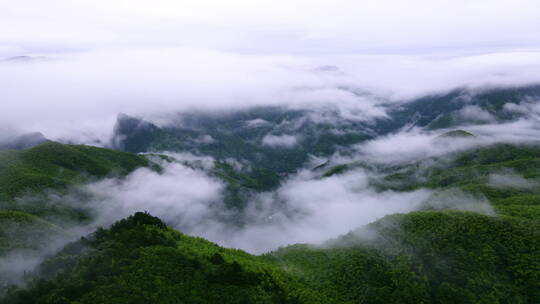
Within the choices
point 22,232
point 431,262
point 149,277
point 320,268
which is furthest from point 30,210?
point 431,262

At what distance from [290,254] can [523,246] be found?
55.5 meters

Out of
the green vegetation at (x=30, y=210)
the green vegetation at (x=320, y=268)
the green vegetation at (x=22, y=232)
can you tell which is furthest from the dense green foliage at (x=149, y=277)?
the green vegetation at (x=30, y=210)

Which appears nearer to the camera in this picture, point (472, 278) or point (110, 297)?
point (110, 297)

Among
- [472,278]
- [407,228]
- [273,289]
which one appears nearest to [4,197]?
[273,289]

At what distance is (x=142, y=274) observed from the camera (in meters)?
58.1

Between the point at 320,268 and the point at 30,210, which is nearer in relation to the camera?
the point at 320,268

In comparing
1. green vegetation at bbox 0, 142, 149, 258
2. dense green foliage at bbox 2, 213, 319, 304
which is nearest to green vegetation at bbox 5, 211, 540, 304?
dense green foliage at bbox 2, 213, 319, 304

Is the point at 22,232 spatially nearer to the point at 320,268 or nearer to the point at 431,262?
the point at 320,268

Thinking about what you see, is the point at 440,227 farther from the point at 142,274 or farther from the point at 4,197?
the point at 4,197

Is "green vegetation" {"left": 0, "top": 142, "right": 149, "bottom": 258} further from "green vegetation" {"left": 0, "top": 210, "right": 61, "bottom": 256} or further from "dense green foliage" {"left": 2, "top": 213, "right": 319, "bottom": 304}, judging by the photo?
"dense green foliage" {"left": 2, "top": 213, "right": 319, "bottom": 304}

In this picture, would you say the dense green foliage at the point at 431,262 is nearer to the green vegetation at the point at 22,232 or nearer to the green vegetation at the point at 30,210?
the green vegetation at the point at 22,232

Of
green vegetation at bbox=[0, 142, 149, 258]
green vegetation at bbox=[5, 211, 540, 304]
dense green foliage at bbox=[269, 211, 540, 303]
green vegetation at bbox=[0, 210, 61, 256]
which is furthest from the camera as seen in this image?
green vegetation at bbox=[0, 142, 149, 258]

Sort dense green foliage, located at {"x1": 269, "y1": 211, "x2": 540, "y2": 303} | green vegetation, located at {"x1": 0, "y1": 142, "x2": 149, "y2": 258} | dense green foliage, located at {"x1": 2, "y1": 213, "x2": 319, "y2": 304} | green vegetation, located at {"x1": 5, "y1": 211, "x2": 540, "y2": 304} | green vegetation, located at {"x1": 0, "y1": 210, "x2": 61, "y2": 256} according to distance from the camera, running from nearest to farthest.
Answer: dense green foliage, located at {"x1": 2, "y1": 213, "x2": 319, "y2": 304}, green vegetation, located at {"x1": 5, "y1": 211, "x2": 540, "y2": 304}, dense green foliage, located at {"x1": 269, "y1": 211, "x2": 540, "y2": 303}, green vegetation, located at {"x1": 0, "y1": 210, "x2": 61, "y2": 256}, green vegetation, located at {"x1": 0, "y1": 142, "x2": 149, "y2": 258}

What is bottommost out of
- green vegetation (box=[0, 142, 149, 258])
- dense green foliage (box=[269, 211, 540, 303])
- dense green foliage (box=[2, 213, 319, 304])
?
green vegetation (box=[0, 142, 149, 258])
